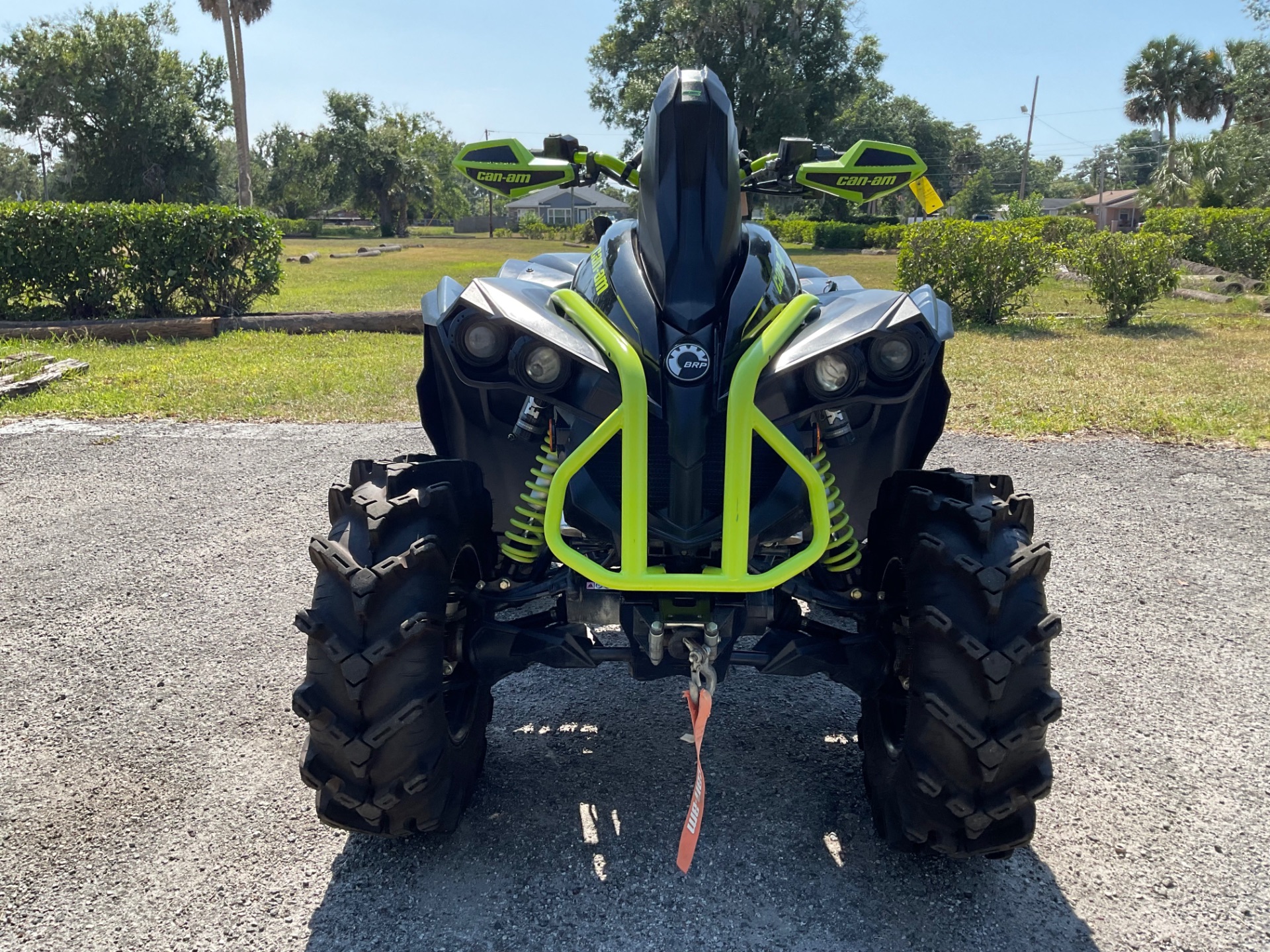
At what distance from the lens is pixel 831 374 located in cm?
246

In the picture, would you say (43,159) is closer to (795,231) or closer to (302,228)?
(302,228)

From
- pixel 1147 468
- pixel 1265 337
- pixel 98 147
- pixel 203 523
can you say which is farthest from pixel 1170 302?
pixel 98 147

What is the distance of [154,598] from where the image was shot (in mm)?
4676

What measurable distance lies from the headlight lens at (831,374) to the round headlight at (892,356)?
8cm

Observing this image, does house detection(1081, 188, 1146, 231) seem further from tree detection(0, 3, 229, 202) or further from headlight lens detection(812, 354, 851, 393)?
headlight lens detection(812, 354, 851, 393)

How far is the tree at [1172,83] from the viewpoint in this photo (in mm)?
52438

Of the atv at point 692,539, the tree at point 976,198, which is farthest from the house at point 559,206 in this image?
the atv at point 692,539

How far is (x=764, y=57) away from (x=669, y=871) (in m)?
40.2

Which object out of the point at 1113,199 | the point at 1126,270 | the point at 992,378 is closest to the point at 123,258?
the point at 992,378

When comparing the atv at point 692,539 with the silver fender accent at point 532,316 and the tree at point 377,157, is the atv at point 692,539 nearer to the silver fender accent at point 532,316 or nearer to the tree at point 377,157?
the silver fender accent at point 532,316

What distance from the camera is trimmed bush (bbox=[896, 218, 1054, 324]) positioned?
13.2 metres

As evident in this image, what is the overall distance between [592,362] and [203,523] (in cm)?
428

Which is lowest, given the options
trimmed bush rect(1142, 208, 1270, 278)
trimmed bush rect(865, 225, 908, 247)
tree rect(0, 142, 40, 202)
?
trimmed bush rect(1142, 208, 1270, 278)

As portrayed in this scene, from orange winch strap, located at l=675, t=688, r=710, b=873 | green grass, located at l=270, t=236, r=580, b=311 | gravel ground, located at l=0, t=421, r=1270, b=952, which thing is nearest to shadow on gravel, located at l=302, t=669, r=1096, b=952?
gravel ground, located at l=0, t=421, r=1270, b=952
